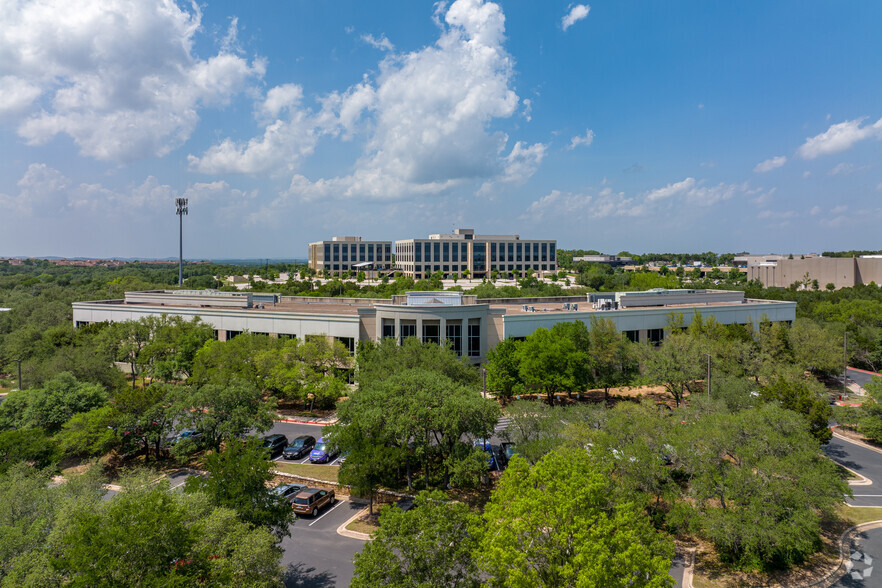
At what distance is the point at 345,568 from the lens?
71.4 feet

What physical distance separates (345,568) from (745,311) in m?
61.7

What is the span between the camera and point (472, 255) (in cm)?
18512

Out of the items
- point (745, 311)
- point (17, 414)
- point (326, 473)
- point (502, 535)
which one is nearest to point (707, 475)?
point (502, 535)

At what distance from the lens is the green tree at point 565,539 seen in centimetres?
1439

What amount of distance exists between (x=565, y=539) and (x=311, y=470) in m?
22.0

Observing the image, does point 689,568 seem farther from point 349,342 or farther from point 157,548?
point 349,342

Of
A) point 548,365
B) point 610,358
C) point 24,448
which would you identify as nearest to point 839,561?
point 548,365

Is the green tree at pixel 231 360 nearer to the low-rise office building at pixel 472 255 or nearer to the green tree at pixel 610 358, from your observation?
the green tree at pixel 610 358

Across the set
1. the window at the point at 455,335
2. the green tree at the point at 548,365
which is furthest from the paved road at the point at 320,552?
the window at the point at 455,335

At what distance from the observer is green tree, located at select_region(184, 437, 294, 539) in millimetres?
20109

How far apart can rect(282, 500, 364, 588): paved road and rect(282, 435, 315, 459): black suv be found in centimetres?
819

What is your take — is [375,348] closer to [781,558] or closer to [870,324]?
[781,558]

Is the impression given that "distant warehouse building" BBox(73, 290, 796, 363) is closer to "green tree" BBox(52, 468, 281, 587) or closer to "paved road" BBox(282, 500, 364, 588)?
"paved road" BBox(282, 500, 364, 588)

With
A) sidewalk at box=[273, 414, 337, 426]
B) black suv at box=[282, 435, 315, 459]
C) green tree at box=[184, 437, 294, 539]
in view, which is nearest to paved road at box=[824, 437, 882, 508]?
green tree at box=[184, 437, 294, 539]
